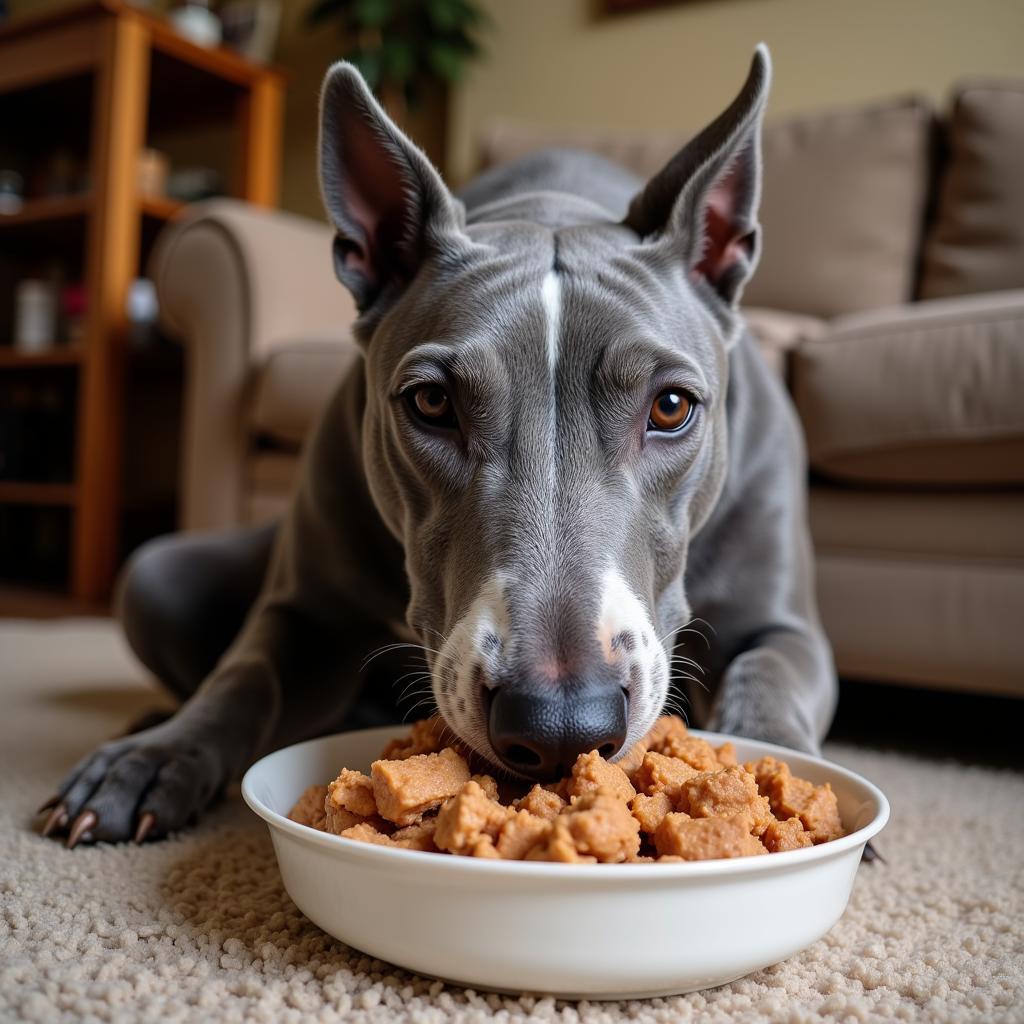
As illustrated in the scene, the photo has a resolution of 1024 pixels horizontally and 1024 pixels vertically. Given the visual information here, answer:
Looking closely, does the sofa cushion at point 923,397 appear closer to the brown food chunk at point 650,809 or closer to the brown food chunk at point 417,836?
the brown food chunk at point 650,809

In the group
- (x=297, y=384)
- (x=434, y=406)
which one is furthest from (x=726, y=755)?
(x=297, y=384)

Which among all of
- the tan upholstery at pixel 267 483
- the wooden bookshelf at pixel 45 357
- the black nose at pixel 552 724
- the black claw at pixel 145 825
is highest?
the wooden bookshelf at pixel 45 357

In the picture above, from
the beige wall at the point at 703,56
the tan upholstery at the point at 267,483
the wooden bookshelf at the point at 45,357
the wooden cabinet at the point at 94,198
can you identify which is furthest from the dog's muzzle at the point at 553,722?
the wooden bookshelf at the point at 45,357

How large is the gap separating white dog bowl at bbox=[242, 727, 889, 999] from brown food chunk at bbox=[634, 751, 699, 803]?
147 millimetres

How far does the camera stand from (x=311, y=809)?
3.12 feet

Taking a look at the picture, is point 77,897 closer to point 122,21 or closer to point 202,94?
point 122,21

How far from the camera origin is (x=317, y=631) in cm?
162

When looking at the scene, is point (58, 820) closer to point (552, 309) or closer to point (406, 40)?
point (552, 309)

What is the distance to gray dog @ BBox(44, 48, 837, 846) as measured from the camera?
0.94 metres

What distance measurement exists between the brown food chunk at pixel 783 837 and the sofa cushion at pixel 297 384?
1757 mm

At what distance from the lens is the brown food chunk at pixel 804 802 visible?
904mm

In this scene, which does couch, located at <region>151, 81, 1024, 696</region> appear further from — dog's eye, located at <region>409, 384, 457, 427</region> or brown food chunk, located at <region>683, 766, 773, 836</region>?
brown food chunk, located at <region>683, 766, 773, 836</region>

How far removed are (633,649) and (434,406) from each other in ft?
1.24

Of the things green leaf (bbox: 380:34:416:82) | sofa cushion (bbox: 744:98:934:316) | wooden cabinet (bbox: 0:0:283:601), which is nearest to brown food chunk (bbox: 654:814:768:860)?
sofa cushion (bbox: 744:98:934:316)
